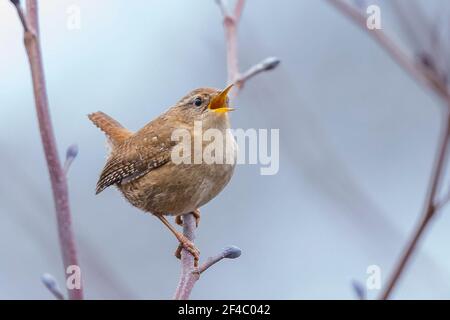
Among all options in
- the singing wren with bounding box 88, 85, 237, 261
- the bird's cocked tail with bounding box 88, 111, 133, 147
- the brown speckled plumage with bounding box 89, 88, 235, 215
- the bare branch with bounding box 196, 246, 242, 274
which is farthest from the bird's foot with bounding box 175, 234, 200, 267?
the bird's cocked tail with bounding box 88, 111, 133, 147

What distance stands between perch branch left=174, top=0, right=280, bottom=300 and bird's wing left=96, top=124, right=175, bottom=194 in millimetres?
331

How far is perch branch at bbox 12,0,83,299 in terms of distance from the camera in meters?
1.53

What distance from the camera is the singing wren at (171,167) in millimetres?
2865

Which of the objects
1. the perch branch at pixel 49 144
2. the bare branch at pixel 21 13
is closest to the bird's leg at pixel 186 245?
the perch branch at pixel 49 144

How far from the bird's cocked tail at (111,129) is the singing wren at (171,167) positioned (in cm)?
8

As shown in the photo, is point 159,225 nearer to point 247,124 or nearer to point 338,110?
point 247,124

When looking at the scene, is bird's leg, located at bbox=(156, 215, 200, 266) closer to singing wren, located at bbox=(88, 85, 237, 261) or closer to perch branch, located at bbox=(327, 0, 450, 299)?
singing wren, located at bbox=(88, 85, 237, 261)

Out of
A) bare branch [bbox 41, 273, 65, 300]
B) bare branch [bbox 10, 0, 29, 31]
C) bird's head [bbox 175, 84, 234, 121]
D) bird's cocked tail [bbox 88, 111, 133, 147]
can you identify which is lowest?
bare branch [bbox 41, 273, 65, 300]

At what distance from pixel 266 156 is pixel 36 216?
37.7 inches

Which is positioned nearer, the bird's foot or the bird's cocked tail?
the bird's foot

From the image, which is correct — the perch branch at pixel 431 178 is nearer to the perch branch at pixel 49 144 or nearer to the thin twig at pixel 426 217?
the thin twig at pixel 426 217
